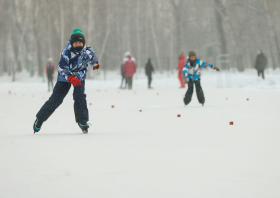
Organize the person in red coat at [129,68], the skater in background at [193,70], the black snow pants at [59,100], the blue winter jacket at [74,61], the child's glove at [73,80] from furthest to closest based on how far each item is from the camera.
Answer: the person in red coat at [129,68]
the skater in background at [193,70]
the black snow pants at [59,100]
the blue winter jacket at [74,61]
the child's glove at [73,80]

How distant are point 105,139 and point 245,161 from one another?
2.47 m

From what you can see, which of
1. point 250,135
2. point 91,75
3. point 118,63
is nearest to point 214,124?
point 250,135

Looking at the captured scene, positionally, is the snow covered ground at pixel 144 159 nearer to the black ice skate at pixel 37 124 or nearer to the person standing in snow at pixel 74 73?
the black ice skate at pixel 37 124

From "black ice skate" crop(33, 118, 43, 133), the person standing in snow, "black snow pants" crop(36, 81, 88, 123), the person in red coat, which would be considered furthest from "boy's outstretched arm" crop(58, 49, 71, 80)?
the person in red coat

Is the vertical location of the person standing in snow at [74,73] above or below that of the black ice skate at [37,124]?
above

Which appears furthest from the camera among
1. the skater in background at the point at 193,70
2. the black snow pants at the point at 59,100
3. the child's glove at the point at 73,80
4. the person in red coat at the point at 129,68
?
the person in red coat at the point at 129,68

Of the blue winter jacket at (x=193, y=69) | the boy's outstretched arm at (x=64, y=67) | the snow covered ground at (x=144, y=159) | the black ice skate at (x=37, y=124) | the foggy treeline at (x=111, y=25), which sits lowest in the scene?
the snow covered ground at (x=144, y=159)

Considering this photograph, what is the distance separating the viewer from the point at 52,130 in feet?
27.6

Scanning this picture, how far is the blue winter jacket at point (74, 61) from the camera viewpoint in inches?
290

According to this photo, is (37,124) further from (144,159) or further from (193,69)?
(193,69)

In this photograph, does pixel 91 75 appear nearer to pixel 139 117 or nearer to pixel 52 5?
pixel 52 5

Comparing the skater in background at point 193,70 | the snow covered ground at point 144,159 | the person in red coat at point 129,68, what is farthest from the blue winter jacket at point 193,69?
the person in red coat at point 129,68

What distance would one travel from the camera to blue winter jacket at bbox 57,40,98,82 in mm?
7379

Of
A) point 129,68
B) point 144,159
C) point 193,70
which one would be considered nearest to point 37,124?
point 144,159
